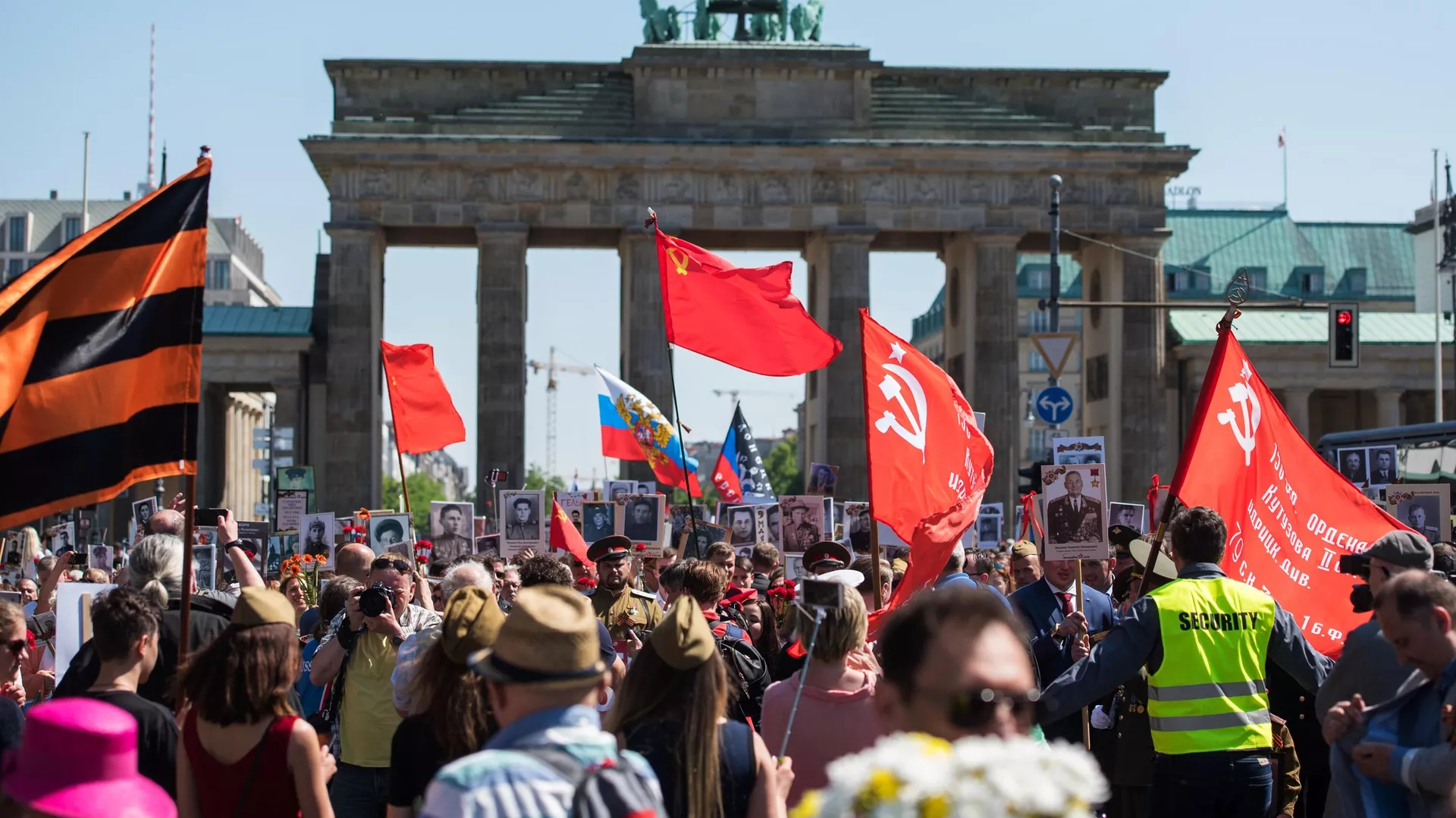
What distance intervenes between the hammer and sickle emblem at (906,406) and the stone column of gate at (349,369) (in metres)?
42.7

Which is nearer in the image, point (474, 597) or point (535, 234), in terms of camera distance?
point (474, 597)

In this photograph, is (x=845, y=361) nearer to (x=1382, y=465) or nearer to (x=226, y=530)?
(x=1382, y=465)

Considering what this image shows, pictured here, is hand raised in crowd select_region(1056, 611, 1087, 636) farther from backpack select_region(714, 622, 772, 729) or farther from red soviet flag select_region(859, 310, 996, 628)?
backpack select_region(714, 622, 772, 729)

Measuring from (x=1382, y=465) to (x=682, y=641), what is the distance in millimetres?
22117

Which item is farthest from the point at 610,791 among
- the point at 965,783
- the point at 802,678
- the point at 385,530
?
the point at 385,530

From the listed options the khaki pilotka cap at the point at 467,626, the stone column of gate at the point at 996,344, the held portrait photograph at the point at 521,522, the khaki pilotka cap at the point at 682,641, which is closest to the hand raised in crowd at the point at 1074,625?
the khaki pilotka cap at the point at 467,626

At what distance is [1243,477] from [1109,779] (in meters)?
1.70

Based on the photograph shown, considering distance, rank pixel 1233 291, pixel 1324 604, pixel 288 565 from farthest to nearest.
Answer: pixel 288 565 < pixel 1233 291 < pixel 1324 604

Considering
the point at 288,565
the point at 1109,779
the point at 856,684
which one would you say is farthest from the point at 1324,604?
the point at 288,565

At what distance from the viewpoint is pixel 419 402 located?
23094mm

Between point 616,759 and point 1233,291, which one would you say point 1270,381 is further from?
point 616,759

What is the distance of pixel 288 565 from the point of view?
1505 cm

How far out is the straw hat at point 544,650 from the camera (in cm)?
439

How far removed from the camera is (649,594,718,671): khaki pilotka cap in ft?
17.6
